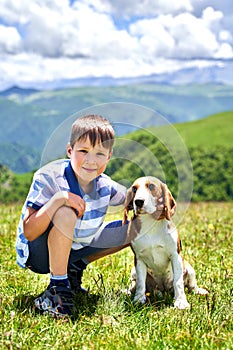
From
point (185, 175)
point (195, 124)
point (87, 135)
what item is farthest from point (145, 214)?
point (195, 124)

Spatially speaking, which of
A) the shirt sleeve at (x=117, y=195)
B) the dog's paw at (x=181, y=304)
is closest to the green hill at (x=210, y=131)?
the shirt sleeve at (x=117, y=195)

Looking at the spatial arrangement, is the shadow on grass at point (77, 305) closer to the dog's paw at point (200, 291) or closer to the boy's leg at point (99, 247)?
the boy's leg at point (99, 247)

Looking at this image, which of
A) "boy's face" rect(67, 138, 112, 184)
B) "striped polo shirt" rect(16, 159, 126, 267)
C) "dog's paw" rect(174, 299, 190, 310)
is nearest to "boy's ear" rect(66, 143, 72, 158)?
"boy's face" rect(67, 138, 112, 184)

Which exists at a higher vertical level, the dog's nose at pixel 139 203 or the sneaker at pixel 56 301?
the dog's nose at pixel 139 203

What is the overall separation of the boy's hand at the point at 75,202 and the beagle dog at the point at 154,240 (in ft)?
1.50

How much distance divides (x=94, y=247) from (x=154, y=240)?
0.73 m

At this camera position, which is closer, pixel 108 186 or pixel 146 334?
pixel 146 334

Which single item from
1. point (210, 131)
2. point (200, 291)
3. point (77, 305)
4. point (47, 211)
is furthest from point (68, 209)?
point (210, 131)

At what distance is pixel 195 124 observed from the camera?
120500 mm

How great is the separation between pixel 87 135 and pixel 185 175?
95cm

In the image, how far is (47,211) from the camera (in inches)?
163

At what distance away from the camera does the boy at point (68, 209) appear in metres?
4.18

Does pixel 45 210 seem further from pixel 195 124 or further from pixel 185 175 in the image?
pixel 195 124

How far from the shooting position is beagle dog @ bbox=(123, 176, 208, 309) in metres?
4.20
